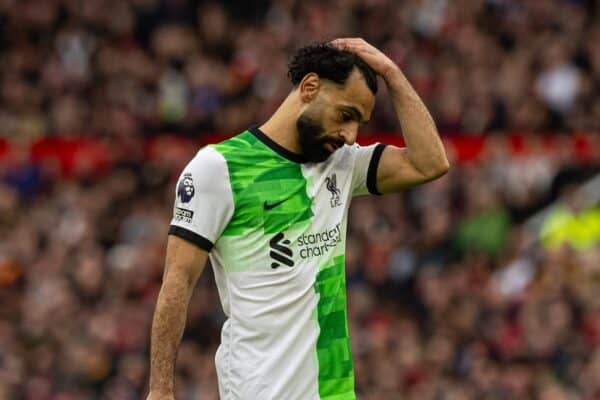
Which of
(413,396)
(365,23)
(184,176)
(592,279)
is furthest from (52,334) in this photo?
(184,176)

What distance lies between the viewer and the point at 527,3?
18641 mm

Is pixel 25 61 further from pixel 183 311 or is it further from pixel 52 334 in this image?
pixel 183 311

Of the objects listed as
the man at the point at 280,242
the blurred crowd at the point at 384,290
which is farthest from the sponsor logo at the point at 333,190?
the blurred crowd at the point at 384,290

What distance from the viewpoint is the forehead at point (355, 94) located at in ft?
20.5

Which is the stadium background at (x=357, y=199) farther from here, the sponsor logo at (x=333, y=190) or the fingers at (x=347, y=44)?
the fingers at (x=347, y=44)

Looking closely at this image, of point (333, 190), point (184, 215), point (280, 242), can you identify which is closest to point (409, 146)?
point (333, 190)

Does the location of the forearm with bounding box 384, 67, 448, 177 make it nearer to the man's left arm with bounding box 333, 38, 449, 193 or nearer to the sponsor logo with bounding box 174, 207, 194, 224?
the man's left arm with bounding box 333, 38, 449, 193

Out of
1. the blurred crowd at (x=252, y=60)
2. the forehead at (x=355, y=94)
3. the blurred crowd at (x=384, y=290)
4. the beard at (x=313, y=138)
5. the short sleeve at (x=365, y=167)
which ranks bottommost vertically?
the blurred crowd at (x=384, y=290)

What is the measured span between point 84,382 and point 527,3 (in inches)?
293

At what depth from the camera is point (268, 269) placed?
6.23m

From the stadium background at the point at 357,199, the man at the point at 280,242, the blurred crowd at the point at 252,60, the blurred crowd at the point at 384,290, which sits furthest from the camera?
the blurred crowd at the point at 252,60

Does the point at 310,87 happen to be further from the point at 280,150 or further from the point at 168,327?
the point at 168,327

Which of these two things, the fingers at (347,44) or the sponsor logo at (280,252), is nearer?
the sponsor logo at (280,252)

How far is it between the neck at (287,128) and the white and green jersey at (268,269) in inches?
1.1
